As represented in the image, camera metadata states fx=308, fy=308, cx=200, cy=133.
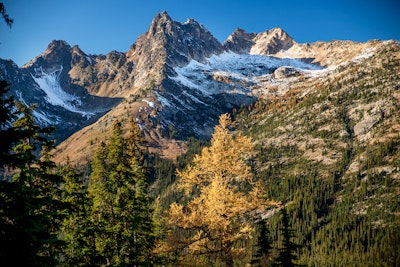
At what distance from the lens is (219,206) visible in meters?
18.8

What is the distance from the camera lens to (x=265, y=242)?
88.0 feet

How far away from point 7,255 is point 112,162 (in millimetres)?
17566

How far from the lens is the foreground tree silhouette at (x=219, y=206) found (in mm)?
18984

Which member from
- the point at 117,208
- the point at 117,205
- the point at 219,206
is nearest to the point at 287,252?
the point at 219,206

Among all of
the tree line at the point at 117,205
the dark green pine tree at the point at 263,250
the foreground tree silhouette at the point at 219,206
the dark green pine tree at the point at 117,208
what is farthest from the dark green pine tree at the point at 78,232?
the dark green pine tree at the point at 263,250

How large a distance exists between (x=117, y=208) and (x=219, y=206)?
1276 cm

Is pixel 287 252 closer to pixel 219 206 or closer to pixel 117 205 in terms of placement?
pixel 219 206

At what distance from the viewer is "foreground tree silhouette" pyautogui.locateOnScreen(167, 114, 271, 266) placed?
747 inches

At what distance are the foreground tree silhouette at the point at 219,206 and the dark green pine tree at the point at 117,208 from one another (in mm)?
7852

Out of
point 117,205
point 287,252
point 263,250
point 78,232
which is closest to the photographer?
point 287,252

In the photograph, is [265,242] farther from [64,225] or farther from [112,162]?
[64,225]

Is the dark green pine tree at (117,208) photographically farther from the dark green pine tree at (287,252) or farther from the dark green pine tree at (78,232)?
the dark green pine tree at (287,252)

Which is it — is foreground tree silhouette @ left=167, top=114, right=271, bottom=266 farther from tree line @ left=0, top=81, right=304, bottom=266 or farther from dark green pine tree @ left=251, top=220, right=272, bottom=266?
dark green pine tree @ left=251, top=220, right=272, bottom=266

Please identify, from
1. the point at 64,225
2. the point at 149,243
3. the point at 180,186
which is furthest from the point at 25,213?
the point at 149,243
